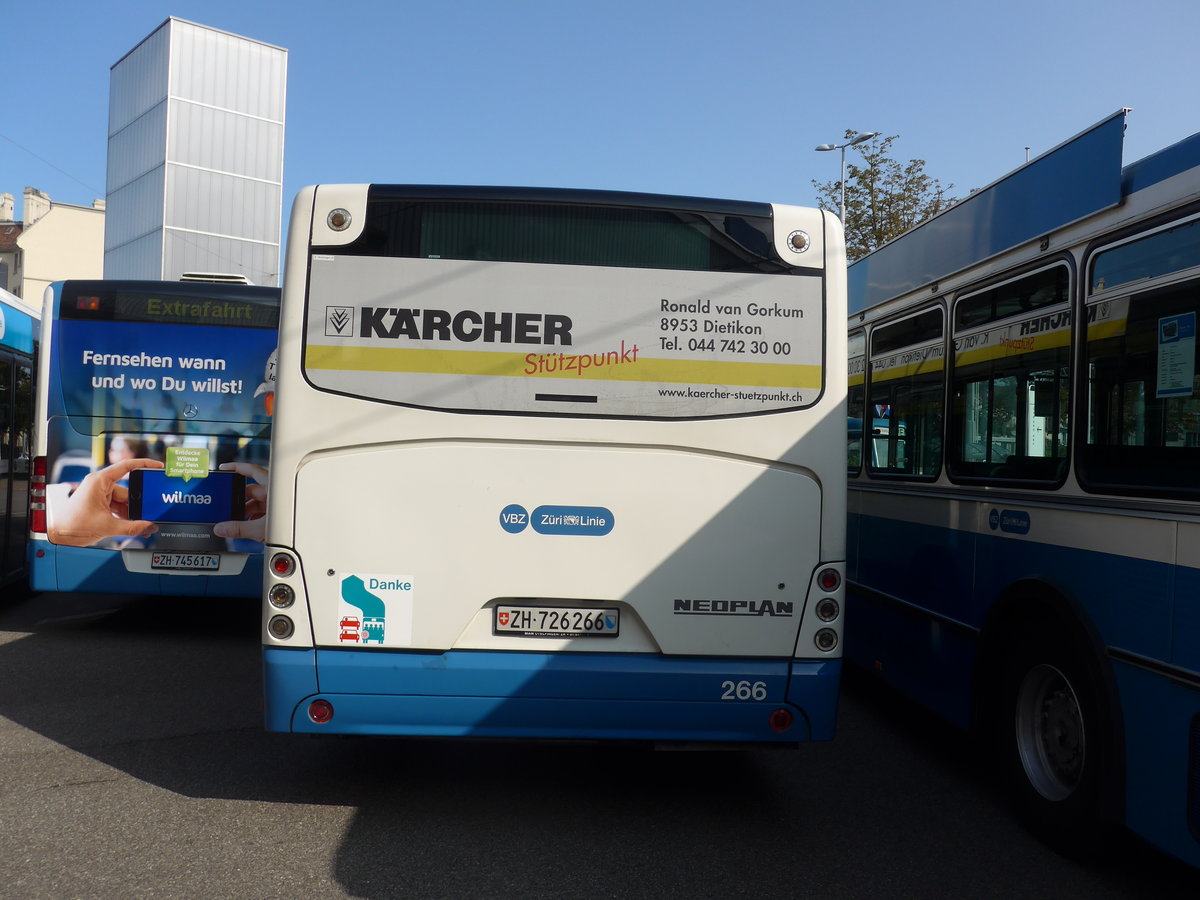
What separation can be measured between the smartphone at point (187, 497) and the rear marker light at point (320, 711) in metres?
4.86

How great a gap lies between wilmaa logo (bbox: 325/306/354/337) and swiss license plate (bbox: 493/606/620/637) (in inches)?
52.5

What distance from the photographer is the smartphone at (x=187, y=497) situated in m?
9.47

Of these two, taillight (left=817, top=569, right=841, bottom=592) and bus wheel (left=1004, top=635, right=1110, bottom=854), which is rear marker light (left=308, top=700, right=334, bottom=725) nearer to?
taillight (left=817, top=569, right=841, bottom=592)

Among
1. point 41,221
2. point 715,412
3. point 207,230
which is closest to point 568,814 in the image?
point 715,412

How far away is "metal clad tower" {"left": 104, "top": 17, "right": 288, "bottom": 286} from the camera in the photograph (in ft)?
172

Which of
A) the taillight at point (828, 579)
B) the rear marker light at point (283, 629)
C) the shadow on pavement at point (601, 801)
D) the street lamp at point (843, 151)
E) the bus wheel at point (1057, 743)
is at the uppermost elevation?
the street lamp at point (843, 151)

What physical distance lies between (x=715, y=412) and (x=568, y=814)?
190 centimetres

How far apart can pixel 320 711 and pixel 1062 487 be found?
10.7 ft

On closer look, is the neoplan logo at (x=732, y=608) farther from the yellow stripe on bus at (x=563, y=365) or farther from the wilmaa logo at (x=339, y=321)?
the wilmaa logo at (x=339, y=321)

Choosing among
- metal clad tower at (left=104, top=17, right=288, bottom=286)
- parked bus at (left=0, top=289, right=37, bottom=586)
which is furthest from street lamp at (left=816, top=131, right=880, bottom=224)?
metal clad tower at (left=104, top=17, right=288, bottom=286)

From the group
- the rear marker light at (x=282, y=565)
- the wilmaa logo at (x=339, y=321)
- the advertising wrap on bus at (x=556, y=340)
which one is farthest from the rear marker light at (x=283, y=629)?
the wilmaa logo at (x=339, y=321)

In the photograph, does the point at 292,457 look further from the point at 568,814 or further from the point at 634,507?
the point at 568,814

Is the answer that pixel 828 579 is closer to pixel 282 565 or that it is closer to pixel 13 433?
pixel 282 565

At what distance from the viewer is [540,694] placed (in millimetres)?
4965
